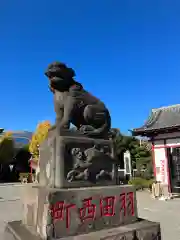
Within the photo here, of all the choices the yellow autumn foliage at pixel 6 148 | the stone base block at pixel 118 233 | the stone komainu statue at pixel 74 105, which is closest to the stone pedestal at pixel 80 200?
the stone base block at pixel 118 233

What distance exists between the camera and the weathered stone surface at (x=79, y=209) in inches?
98.1

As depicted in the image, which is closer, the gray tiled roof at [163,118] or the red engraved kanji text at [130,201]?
the red engraved kanji text at [130,201]

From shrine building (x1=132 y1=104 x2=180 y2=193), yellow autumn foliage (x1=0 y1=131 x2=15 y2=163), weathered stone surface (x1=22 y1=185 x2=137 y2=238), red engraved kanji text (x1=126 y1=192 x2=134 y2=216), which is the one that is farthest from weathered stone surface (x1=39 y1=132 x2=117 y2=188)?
yellow autumn foliage (x1=0 y1=131 x2=15 y2=163)

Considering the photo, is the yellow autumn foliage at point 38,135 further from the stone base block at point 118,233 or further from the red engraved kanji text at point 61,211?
the red engraved kanji text at point 61,211

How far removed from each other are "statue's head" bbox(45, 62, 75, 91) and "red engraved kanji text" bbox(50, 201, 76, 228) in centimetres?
151

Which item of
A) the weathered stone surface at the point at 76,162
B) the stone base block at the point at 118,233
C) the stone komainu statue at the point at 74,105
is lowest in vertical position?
the stone base block at the point at 118,233

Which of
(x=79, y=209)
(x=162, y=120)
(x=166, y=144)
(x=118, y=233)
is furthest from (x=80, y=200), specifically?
(x=162, y=120)

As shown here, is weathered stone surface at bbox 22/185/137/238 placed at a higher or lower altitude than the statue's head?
lower

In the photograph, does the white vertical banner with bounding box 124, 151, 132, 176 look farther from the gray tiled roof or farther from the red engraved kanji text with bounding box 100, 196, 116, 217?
the red engraved kanji text with bounding box 100, 196, 116, 217

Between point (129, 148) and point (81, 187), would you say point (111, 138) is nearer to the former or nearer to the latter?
point (81, 187)

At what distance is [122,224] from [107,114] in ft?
4.72

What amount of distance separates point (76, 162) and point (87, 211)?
0.56 m

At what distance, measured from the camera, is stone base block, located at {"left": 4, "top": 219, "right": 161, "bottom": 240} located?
2549mm

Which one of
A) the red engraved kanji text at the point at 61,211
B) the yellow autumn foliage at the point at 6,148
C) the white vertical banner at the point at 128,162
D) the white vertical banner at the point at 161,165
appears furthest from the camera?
the yellow autumn foliage at the point at 6,148
